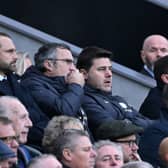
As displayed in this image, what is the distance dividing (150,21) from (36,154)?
15.5 feet

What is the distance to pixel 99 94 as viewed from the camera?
1456 centimetres

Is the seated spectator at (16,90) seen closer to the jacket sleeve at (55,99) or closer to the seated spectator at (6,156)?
the jacket sleeve at (55,99)

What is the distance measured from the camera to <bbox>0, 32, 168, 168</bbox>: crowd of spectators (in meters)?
12.8

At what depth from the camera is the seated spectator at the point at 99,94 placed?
14.3 metres

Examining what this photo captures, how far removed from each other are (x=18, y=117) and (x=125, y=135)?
115 centimetres

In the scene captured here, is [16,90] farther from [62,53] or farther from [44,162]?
[44,162]

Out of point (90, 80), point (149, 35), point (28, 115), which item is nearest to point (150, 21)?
point (149, 35)

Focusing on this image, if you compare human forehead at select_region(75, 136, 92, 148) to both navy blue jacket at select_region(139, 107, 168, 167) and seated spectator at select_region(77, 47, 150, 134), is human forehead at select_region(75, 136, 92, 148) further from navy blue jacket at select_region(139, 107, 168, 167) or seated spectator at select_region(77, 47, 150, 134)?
seated spectator at select_region(77, 47, 150, 134)

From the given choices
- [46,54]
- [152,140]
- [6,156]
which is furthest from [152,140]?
[6,156]

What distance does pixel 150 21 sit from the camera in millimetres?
17328

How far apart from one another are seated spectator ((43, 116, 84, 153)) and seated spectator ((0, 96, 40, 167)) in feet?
0.42

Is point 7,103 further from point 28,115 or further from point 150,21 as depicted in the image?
point 150,21

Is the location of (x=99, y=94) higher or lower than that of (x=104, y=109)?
higher

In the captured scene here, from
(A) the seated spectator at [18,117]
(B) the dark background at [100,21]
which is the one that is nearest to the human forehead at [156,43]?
(B) the dark background at [100,21]
